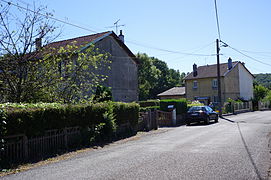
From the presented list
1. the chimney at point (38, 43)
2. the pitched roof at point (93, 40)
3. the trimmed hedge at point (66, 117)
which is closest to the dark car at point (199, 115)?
the trimmed hedge at point (66, 117)

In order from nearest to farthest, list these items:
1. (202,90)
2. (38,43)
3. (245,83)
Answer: (38,43) < (202,90) < (245,83)

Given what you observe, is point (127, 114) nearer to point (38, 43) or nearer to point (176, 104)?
point (38, 43)

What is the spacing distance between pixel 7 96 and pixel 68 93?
2.90m

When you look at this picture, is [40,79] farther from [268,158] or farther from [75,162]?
[268,158]

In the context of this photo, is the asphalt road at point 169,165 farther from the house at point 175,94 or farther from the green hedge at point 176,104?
the house at point 175,94

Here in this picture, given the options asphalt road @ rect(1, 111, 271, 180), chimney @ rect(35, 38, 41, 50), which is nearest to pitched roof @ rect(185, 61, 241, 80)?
chimney @ rect(35, 38, 41, 50)

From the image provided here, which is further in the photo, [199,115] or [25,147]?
[199,115]

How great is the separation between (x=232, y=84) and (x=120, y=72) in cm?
2908

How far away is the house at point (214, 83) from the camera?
4587 cm

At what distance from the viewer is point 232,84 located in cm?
4769

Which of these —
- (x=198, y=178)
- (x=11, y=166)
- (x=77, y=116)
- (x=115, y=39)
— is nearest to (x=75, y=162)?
(x=11, y=166)

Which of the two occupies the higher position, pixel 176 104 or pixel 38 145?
pixel 176 104

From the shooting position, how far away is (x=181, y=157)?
7.98 metres

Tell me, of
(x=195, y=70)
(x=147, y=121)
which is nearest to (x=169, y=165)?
(x=147, y=121)
